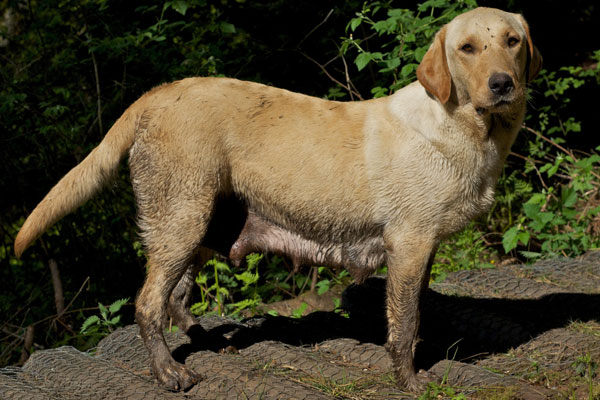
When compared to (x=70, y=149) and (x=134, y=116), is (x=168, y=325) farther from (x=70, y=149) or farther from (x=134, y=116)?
(x=70, y=149)

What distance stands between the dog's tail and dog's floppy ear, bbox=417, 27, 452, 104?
1.64m

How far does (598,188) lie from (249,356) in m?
4.06

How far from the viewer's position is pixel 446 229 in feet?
12.5

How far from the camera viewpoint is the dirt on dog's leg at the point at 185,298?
14.3 ft

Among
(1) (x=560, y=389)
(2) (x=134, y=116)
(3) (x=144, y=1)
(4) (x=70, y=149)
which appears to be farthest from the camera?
(3) (x=144, y=1)

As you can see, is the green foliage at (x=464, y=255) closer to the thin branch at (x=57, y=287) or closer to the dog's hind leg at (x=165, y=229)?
the dog's hind leg at (x=165, y=229)

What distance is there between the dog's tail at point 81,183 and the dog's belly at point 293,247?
832mm

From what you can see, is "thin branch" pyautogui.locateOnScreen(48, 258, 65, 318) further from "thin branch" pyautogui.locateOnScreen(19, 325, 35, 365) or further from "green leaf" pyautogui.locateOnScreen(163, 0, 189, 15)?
"green leaf" pyautogui.locateOnScreen(163, 0, 189, 15)

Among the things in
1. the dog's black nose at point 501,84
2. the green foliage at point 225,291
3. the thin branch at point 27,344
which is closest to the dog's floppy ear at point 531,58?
the dog's black nose at point 501,84

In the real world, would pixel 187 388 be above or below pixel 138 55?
below

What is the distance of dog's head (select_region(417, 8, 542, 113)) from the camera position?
3.48 meters

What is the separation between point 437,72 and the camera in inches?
147

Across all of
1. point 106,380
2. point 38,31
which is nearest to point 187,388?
point 106,380

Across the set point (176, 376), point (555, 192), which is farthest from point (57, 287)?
point (555, 192)
